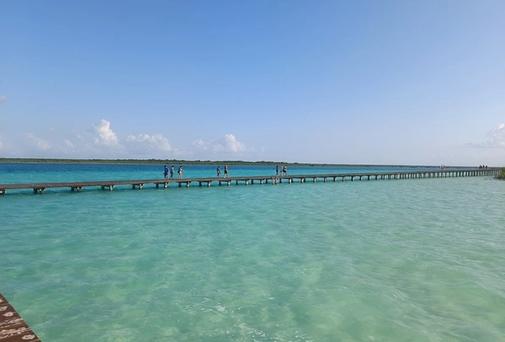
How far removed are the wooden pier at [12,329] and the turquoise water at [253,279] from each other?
3.86ft

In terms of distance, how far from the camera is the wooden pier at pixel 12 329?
13.4 feet

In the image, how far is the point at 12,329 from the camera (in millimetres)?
4293

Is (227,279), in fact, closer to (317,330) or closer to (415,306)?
(317,330)

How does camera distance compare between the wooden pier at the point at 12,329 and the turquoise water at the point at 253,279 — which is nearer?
the wooden pier at the point at 12,329

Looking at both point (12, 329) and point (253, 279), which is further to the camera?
point (253, 279)

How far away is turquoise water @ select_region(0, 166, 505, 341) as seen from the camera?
6.13 metres

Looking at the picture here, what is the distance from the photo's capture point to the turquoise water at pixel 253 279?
6.13 meters

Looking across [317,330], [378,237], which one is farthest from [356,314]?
[378,237]

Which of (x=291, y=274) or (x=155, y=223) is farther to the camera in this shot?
(x=155, y=223)

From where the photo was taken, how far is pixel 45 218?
53.5 feet

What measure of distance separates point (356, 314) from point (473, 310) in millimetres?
2393

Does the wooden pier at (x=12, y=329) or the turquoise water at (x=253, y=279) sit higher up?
the wooden pier at (x=12, y=329)

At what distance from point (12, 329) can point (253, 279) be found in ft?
16.8

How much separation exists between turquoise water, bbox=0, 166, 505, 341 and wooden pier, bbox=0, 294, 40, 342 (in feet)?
3.86
